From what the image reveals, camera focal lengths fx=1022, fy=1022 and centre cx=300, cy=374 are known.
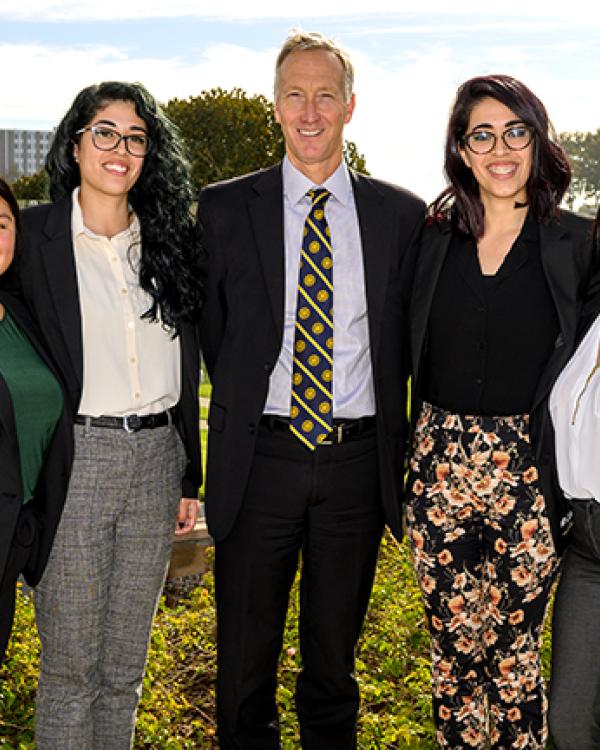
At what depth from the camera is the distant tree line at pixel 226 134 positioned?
78.0 ft

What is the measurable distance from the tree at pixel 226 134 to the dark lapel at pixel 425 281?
20.4 metres

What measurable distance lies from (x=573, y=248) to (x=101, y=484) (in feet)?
5.23

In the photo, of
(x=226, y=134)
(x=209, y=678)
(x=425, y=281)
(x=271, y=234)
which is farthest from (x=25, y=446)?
(x=226, y=134)

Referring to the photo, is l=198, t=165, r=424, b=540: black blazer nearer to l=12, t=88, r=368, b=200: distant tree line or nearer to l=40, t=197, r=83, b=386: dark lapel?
l=40, t=197, r=83, b=386: dark lapel

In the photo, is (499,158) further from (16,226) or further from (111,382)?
(16,226)

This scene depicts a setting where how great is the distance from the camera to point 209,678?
4387 millimetres

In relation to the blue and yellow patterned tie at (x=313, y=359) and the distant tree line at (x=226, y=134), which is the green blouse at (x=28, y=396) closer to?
the blue and yellow patterned tie at (x=313, y=359)

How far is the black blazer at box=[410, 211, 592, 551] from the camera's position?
3045 mm

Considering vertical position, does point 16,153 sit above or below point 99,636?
above

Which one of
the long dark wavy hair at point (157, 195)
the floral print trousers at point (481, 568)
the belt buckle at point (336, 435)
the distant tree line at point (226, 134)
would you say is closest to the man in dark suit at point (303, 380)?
the belt buckle at point (336, 435)

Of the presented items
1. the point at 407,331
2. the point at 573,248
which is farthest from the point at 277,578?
the point at 573,248

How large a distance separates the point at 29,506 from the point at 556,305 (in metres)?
1.67

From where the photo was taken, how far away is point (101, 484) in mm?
3002

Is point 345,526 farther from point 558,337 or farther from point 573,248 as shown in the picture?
point 573,248
